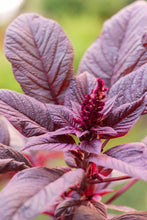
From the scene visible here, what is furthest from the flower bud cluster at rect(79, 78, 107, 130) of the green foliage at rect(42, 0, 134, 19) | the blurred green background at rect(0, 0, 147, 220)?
the green foliage at rect(42, 0, 134, 19)

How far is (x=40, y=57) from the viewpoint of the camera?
529 millimetres

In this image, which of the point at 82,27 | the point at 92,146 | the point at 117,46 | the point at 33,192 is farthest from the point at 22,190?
the point at 82,27

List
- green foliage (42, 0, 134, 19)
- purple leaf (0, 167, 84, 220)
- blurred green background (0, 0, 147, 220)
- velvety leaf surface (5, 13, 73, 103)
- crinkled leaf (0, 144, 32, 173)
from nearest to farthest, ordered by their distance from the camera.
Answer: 1. purple leaf (0, 167, 84, 220)
2. crinkled leaf (0, 144, 32, 173)
3. velvety leaf surface (5, 13, 73, 103)
4. blurred green background (0, 0, 147, 220)
5. green foliage (42, 0, 134, 19)

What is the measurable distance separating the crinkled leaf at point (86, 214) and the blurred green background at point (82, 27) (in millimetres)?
890

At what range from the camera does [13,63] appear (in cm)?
50

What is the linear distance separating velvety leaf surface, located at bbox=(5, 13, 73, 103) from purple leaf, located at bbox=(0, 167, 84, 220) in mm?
181

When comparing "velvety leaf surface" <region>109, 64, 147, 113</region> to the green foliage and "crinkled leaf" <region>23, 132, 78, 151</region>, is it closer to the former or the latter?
"crinkled leaf" <region>23, 132, 78, 151</region>

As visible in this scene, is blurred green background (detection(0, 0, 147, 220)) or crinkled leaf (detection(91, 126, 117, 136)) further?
blurred green background (detection(0, 0, 147, 220))

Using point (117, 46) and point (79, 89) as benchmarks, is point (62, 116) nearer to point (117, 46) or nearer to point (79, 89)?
point (79, 89)

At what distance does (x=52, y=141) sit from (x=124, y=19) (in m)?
0.33

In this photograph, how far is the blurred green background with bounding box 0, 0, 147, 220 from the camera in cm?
139

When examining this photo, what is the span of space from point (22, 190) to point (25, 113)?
0.14 metres

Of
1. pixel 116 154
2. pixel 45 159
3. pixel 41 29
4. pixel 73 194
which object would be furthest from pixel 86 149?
pixel 45 159

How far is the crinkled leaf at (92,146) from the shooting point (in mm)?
383
